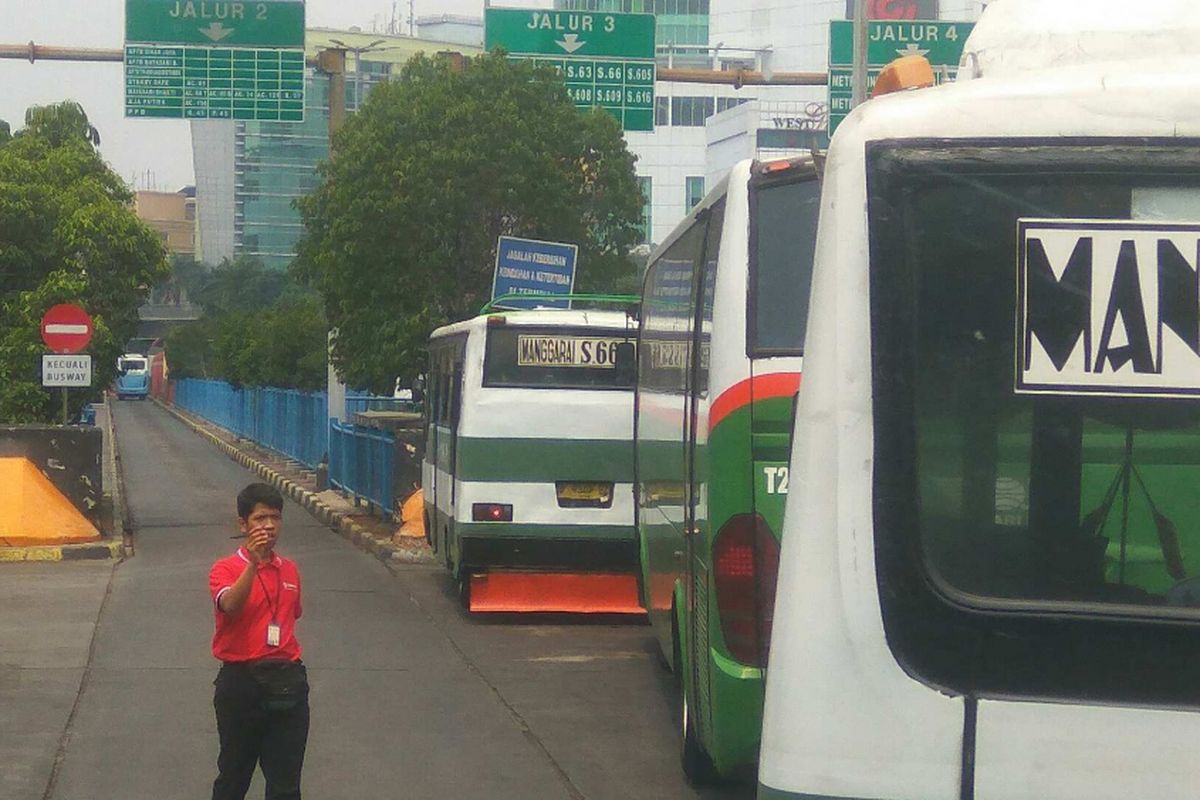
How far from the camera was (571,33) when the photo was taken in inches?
936

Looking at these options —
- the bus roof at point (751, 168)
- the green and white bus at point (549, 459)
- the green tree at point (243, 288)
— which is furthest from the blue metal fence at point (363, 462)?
the green tree at point (243, 288)

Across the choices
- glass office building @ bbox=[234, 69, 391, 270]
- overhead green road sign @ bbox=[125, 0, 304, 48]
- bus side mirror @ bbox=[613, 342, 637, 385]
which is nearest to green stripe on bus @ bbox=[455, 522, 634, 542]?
bus side mirror @ bbox=[613, 342, 637, 385]

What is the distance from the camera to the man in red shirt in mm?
5984

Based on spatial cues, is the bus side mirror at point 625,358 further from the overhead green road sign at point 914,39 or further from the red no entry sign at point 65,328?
the overhead green road sign at point 914,39

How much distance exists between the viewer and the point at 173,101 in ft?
76.2

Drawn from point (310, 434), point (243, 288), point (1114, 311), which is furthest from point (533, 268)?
point (243, 288)

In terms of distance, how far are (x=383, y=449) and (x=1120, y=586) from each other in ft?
64.4

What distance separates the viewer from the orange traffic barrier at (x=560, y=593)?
13953mm

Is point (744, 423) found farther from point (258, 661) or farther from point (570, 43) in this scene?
point (570, 43)

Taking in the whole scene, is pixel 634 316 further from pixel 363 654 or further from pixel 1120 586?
pixel 1120 586

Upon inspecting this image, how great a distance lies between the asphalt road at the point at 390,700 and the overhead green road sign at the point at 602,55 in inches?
342

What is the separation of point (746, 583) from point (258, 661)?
5.55 feet

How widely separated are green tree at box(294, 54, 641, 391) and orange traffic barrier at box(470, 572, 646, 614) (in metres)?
8.38

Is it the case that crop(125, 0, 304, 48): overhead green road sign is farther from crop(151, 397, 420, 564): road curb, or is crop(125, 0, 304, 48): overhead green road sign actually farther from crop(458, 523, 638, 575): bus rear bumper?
crop(458, 523, 638, 575): bus rear bumper
